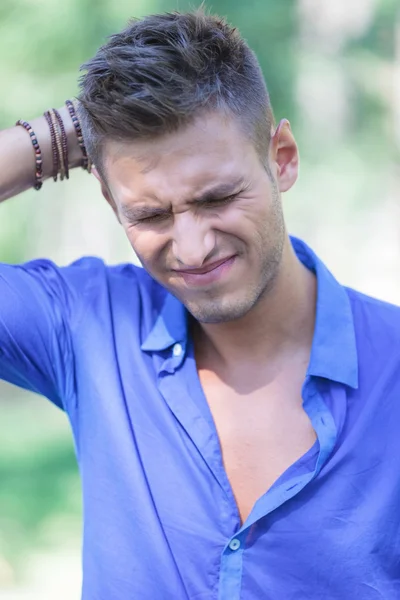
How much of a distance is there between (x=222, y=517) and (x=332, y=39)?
2.22 metres

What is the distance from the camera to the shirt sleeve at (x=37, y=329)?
5.64 feet

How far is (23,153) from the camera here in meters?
1.84

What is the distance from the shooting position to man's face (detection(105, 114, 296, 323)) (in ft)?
5.08

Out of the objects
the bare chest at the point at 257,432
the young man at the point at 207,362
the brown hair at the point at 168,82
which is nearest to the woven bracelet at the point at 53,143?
the young man at the point at 207,362

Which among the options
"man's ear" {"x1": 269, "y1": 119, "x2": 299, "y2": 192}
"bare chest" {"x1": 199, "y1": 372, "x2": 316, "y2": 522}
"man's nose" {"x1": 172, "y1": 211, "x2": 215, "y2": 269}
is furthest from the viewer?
"man's ear" {"x1": 269, "y1": 119, "x2": 299, "y2": 192}

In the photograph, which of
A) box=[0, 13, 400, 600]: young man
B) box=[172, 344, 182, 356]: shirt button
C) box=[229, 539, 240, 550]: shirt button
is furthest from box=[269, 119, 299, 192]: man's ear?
box=[229, 539, 240, 550]: shirt button

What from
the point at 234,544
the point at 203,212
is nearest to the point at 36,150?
the point at 203,212

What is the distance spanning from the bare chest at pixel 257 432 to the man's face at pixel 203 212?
0.75ft

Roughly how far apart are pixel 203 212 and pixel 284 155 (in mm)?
306

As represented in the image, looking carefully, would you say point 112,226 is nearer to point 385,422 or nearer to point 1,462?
point 1,462

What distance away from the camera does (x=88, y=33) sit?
3311mm

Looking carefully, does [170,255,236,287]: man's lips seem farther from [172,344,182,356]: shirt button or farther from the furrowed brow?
[172,344,182,356]: shirt button

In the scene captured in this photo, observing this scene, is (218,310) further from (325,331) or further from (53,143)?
(53,143)

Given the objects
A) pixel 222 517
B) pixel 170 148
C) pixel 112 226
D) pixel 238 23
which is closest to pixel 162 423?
pixel 222 517
